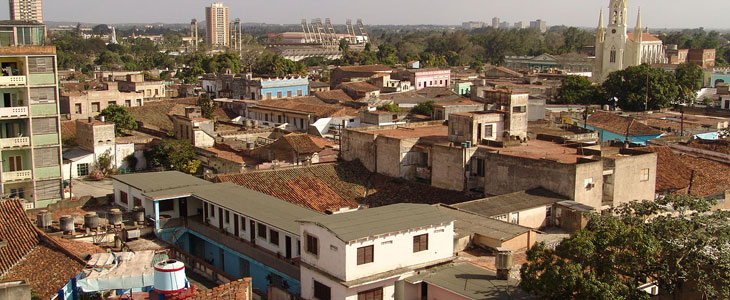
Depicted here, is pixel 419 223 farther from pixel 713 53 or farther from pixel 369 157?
pixel 713 53

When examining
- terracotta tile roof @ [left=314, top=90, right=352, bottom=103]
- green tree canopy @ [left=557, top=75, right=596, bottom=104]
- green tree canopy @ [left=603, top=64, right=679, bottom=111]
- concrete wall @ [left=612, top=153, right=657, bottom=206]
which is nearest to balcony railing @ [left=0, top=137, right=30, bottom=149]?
concrete wall @ [left=612, top=153, right=657, bottom=206]

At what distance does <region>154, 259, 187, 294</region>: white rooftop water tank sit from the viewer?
38.9ft

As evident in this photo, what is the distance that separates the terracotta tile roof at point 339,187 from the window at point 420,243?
A: 740 centimetres

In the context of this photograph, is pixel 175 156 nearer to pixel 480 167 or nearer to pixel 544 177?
pixel 480 167

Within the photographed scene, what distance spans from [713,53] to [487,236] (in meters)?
91.5

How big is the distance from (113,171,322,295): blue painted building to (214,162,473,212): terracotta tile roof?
2324 millimetres

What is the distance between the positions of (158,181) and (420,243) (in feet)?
30.6

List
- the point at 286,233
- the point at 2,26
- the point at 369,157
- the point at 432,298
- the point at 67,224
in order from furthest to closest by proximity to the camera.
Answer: the point at 369,157 → the point at 2,26 → the point at 67,224 → the point at 286,233 → the point at 432,298

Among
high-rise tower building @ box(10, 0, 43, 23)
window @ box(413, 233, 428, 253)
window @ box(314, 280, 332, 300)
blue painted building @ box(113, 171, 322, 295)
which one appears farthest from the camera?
high-rise tower building @ box(10, 0, 43, 23)

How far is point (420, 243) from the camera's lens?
48.7 ft

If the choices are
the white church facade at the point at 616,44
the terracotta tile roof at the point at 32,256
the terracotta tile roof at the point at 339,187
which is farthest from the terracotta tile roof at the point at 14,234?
the white church facade at the point at 616,44

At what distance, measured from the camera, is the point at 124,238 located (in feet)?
61.1

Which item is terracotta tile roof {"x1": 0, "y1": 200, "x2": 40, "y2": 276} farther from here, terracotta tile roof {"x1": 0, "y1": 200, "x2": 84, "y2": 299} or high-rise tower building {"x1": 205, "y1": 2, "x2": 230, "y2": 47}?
high-rise tower building {"x1": 205, "y1": 2, "x2": 230, "y2": 47}

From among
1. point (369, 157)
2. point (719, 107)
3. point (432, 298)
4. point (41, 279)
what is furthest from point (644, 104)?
point (41, 279)
